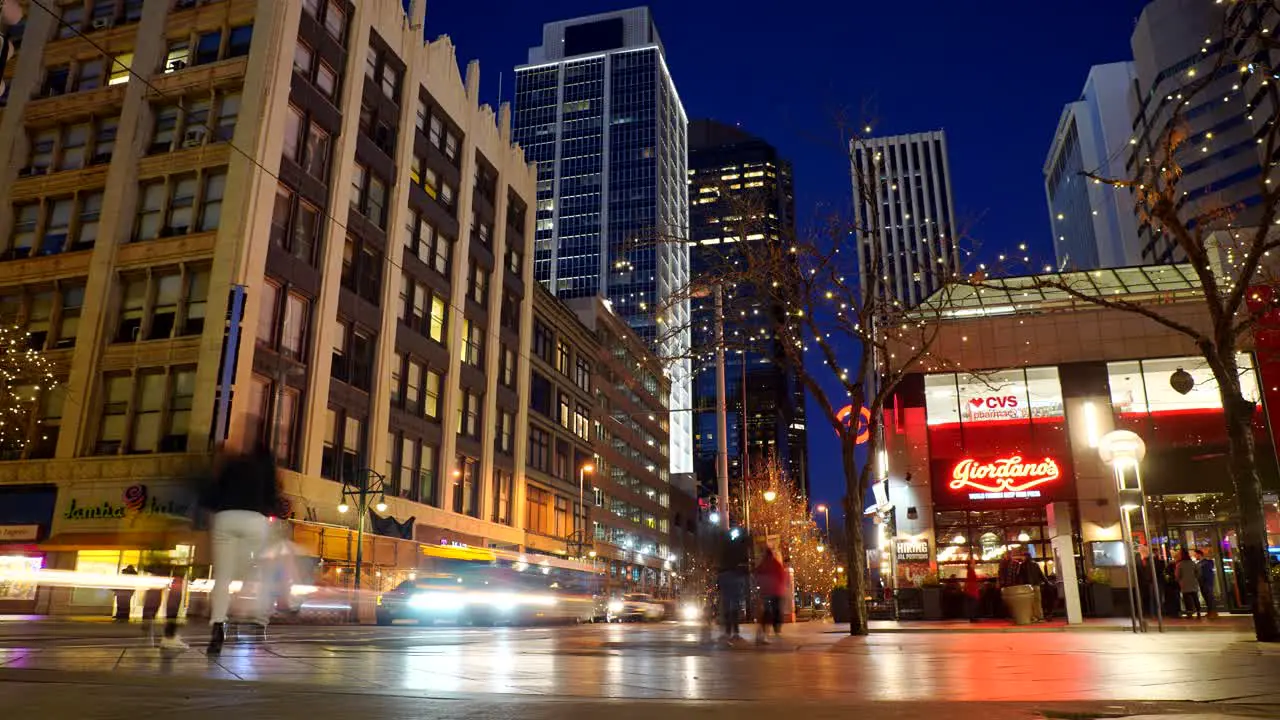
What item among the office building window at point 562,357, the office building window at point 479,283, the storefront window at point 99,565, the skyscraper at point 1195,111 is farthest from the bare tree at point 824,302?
the skyscraper at point 1195,111

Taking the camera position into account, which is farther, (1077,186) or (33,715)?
(1077,186)

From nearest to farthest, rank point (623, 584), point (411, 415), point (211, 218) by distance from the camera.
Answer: point (211, 218)
point (411, 415)
point (623, 584)

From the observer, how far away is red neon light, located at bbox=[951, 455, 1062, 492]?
98.9 ft

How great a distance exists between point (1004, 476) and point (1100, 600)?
463cm

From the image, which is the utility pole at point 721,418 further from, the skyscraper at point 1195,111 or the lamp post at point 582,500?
the skyscraper at point 1195,111

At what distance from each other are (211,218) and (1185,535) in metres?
34.5

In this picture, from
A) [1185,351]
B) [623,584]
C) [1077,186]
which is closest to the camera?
[1185,351]

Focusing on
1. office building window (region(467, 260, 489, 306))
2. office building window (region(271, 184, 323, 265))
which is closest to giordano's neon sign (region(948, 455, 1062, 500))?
office building window (region(271, 184, 323, 265))

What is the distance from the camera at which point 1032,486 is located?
30047 mm

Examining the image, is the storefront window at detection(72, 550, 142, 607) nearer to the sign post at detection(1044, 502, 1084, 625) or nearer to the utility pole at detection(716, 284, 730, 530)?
the utility pole at detection(716, 284, 730, 530)

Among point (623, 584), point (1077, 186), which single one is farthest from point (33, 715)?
point (1077, 186)

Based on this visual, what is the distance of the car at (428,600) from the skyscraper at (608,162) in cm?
9882

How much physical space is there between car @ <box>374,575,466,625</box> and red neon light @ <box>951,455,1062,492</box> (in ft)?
55.8

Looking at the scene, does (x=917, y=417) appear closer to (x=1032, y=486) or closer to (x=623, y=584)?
(x=1032, y=486)
